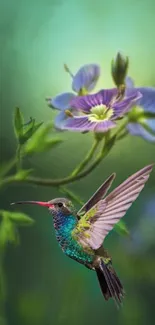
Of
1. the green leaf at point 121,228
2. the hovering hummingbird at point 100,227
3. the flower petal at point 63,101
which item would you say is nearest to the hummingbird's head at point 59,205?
the hovering hummingbird at point 100,227

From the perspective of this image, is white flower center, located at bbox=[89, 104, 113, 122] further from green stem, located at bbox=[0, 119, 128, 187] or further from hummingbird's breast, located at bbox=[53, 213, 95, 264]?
hummingbird's breast, located at bbox=[53, 213, 95, 264]

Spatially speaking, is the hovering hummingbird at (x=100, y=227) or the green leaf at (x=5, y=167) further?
the green leaf at (x=5, y=167)

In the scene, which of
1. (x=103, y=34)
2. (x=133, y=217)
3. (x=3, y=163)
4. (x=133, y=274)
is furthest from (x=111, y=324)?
(x=103, y=34)

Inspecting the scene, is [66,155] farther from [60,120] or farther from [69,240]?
[69,240]

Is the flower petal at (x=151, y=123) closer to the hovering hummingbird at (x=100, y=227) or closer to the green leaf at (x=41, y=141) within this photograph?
the hovering hummingbird at (x=100, y=227)

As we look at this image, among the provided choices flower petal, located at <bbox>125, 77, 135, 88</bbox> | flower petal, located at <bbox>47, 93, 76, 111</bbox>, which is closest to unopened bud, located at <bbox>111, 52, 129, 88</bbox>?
flower petal, located at <bbox>125, 77, 135, 88</bbox>

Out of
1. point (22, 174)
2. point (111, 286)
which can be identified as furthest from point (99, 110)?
point (111, 286)
